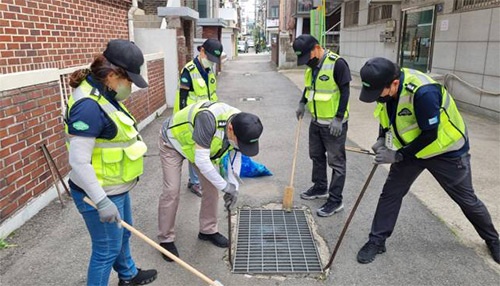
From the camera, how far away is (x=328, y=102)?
4.00 m

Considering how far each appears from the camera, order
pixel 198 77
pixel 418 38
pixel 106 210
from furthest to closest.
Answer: pixel 418 38 → pixel 198 77 → pixel 106 210

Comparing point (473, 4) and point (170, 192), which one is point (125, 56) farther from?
point (473, 4)

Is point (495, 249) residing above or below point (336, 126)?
below

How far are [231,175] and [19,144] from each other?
2095mm

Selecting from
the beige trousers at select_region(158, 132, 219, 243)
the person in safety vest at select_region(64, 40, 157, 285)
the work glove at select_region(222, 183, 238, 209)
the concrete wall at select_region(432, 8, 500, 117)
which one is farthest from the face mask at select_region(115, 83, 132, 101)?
the concrete wall at select_region(432, 8, 500, 117)

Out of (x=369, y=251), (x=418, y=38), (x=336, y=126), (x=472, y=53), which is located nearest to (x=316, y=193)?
(x=336, y=126)

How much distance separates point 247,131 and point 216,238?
139 cm

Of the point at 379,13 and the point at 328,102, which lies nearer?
the point at 328,102

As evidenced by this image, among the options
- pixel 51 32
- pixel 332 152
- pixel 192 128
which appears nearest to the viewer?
pixel 192 128

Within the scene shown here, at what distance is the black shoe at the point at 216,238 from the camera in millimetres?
3557

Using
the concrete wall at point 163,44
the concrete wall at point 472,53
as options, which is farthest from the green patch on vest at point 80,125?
the concrete wall at point 472,53

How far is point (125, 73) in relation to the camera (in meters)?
2.30

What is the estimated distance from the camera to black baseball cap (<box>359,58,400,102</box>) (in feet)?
9.47

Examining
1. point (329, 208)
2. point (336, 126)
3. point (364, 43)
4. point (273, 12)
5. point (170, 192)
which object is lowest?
point (329, 208)
